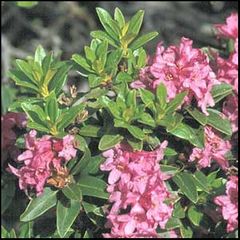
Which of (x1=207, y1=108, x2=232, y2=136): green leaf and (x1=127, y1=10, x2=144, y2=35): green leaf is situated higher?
(x1=127, y1=10, x2=144, y2=35): green leaf

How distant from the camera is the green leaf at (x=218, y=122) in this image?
2389 millimetres

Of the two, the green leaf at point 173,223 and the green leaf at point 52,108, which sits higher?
the green leaf at point 52,108

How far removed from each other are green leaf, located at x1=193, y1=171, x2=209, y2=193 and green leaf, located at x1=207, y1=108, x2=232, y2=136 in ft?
0.52

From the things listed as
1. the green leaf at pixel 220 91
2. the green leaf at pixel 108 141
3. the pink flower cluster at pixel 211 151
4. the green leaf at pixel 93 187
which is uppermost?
the green leaf at pixel 220 91

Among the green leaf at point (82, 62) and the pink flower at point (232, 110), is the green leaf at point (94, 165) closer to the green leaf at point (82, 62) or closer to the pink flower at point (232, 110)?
the green leaf at point (82, 62)

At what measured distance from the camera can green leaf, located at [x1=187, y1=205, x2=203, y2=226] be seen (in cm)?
250

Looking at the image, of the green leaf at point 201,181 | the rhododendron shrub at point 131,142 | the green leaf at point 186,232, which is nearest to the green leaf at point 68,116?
the rhododendron shrub at point 131,142

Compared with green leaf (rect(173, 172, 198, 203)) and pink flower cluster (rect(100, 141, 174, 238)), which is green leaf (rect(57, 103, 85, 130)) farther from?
green leaf (rect(173, 172, 198, 203))

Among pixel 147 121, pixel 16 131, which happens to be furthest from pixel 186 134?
pixel 16 131

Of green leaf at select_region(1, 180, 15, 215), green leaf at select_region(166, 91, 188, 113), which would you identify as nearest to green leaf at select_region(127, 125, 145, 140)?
green leaf at select_region(166, 91, 188, 113)

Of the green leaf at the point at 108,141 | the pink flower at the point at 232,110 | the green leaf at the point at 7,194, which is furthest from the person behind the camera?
the green leaf at the point at 7,194

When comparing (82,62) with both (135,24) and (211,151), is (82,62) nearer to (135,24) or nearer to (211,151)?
(135,24)

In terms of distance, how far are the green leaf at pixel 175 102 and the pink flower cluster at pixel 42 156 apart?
1.00ft

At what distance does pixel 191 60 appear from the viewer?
234 centimetres
